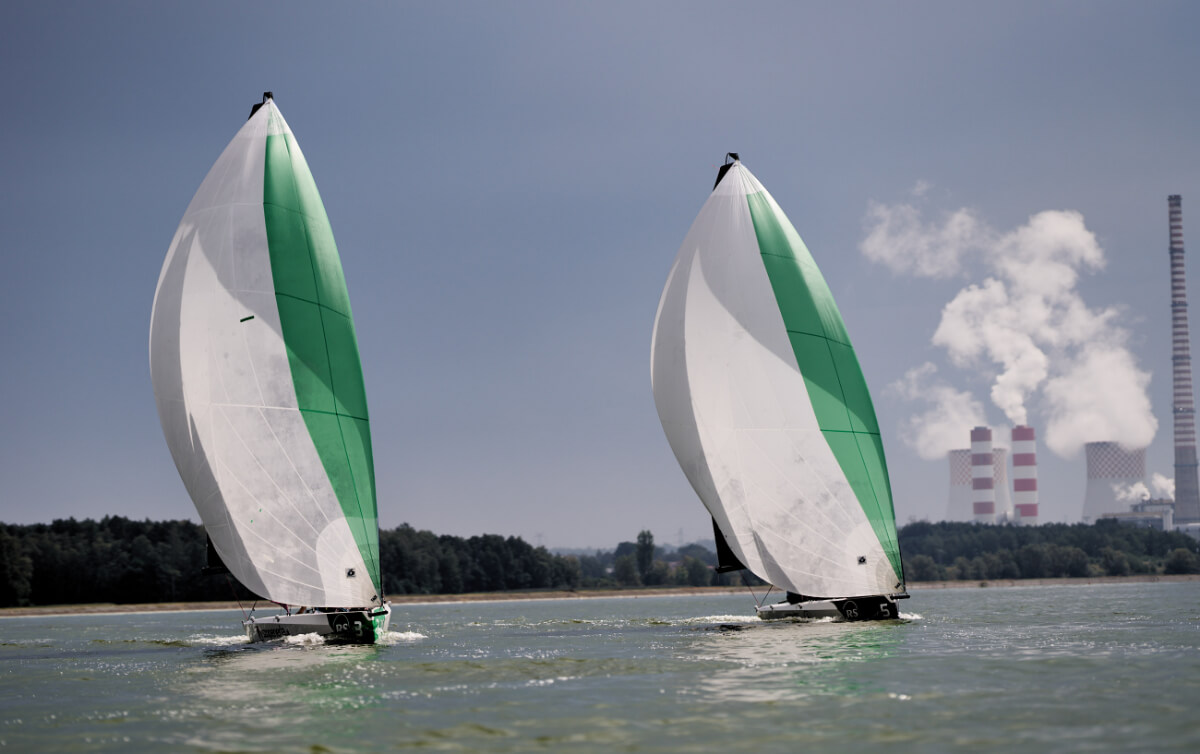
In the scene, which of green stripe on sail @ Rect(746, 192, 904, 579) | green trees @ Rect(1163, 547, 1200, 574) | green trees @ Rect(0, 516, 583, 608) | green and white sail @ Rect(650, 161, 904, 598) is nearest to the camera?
green and white sail @ Rect(650, 161, 904, 598)

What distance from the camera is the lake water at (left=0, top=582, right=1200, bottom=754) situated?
17406 mm

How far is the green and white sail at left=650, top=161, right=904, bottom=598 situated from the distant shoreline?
171 feet

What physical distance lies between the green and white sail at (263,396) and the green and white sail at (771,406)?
38.3ft

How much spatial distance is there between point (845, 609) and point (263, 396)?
64.0 ft

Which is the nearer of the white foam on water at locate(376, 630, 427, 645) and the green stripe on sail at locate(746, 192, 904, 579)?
the green stripe on sail at locate(746, 192, 904, 579)

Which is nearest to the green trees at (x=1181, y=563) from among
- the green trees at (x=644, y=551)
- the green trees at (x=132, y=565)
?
the green trees at (x=644, y=551)

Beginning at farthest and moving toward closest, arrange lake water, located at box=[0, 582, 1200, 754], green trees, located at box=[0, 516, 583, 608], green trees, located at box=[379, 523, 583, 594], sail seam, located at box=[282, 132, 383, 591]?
green trees, located at box=[379, 523, 583, 594], green trees, located at box=[0, 516, 583, 608], sail seam, located at box=[282, 132, 383, 591], lake water, located at box=[0, 582, 1200, 754]

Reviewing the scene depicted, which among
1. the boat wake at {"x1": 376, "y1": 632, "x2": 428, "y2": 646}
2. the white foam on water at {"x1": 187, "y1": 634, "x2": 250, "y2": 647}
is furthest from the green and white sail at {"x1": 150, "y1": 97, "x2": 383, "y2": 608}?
the white foam on water at {"x1": 187, "y1": 634, "x2": 250, "y2": 647}

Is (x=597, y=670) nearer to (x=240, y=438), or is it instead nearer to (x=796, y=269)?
(x=240, y=438)

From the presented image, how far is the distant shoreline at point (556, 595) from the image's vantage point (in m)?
97.6

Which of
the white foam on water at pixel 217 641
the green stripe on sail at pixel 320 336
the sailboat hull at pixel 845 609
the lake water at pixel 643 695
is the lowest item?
the white foam on water at pixel 217 641

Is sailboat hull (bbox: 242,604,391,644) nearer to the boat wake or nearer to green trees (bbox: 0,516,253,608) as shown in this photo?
the boat wake

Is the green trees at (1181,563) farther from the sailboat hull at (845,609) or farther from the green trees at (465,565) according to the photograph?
the sailboat hull at (845,609)

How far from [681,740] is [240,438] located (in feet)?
62.4
